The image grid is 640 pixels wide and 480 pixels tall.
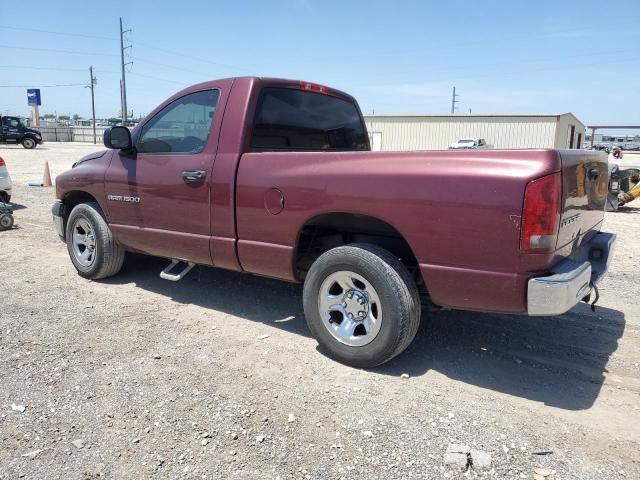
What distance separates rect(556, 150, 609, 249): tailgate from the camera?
9.77 feet

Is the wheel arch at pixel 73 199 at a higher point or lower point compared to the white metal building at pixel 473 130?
lower

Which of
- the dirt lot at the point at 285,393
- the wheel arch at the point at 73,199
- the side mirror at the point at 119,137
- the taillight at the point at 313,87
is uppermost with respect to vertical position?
the taillight at the point at 313,87

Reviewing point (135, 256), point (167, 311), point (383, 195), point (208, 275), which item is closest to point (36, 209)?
point (135, 256)

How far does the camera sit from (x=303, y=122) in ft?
15.0

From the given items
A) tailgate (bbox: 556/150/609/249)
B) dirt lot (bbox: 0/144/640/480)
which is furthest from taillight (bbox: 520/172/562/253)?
dirt lot (bbox: 0/144/640/480)

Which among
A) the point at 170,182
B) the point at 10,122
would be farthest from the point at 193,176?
the point at 10,122

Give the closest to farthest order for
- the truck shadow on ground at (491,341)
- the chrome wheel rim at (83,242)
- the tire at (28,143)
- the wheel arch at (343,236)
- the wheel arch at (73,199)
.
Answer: the truck shadow on ground at (491,341) → the wheel arch at (343,236) → the chrome wheel rim at (83,242) → the wheel arch at (73,199) → the tire at (28,143)

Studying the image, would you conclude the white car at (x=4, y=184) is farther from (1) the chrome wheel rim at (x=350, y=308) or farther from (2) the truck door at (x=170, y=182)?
(1) the chrome wheel rim at (x=350, y=308)

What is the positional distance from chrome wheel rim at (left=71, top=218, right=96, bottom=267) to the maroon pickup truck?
0.20 ft

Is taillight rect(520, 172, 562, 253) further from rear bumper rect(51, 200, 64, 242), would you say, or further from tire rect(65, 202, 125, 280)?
rear bumper rect(51, 200, 64, 242)

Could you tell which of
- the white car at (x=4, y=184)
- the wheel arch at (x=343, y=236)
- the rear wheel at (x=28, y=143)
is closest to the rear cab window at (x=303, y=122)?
the wheel arch at (x=343, y=236)

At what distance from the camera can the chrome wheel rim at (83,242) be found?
17.7ft

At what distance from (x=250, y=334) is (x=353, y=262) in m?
1.25

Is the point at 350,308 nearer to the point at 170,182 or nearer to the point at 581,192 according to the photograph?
the point at 581,192
